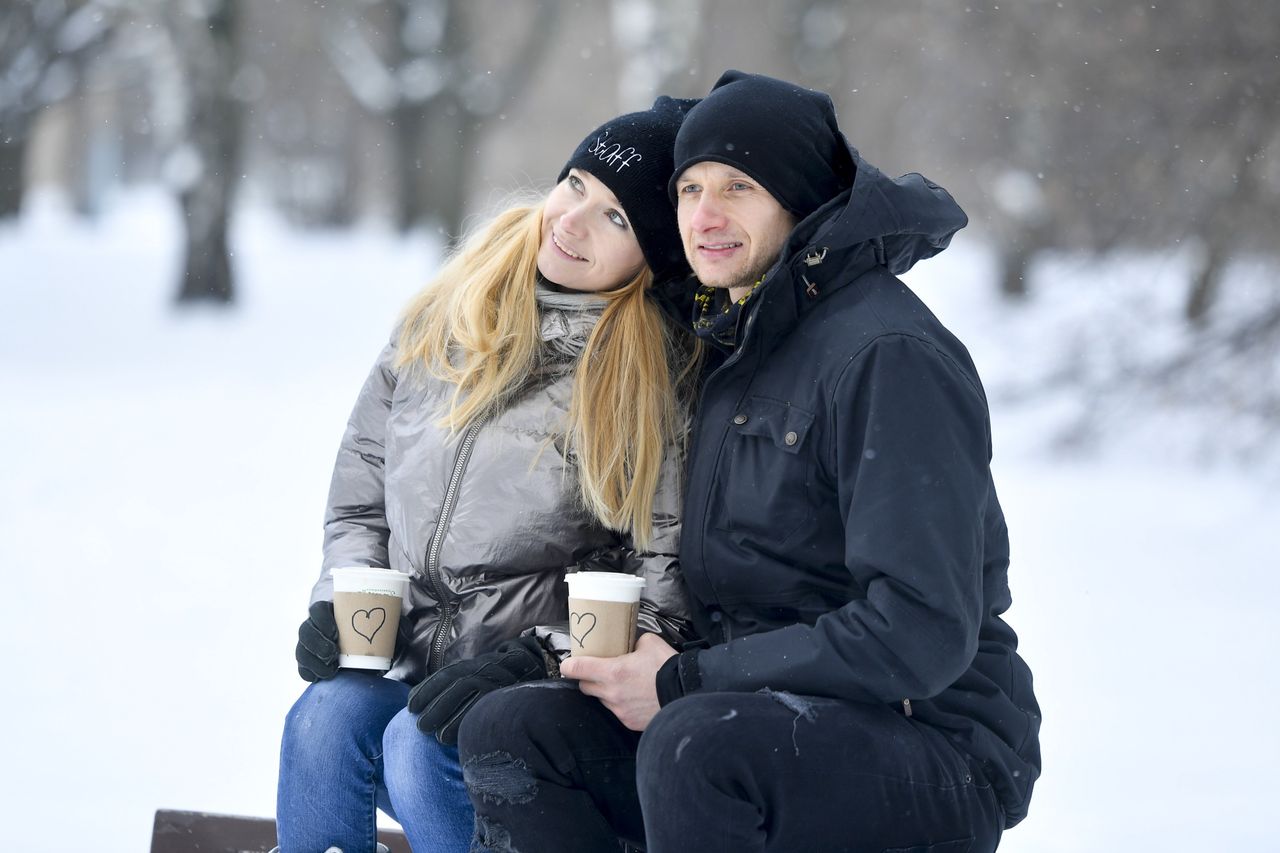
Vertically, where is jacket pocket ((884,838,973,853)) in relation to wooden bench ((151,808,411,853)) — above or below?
above

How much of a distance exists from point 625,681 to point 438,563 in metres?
0.55

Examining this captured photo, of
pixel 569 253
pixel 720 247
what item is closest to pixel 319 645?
pixel 569 253

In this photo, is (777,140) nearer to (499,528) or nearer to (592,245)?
(592,245)

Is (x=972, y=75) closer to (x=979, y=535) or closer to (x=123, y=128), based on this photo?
(x=979, y=535)

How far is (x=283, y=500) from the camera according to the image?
296 inches

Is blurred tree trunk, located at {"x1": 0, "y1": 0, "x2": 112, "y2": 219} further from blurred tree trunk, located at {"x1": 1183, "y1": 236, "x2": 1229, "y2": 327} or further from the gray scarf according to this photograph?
the gray scarf

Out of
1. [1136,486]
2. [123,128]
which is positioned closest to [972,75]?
Answer: [1136,486]

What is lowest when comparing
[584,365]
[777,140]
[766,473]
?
[766,473]

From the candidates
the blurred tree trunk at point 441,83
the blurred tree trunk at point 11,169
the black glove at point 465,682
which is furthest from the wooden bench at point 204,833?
the blurred tree trunk at point 11,169

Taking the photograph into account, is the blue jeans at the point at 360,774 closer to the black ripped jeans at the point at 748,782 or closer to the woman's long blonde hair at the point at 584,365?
the black ripped jeans at the point at 748,782

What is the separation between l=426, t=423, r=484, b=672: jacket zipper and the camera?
2.64 meters

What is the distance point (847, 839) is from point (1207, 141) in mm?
8775

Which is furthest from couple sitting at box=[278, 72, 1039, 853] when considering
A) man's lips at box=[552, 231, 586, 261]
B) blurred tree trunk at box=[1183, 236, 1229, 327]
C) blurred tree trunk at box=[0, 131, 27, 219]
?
blurred tree trunk at box=[0, 131, 27, 219]

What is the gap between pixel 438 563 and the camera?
263 centimetres
